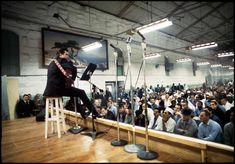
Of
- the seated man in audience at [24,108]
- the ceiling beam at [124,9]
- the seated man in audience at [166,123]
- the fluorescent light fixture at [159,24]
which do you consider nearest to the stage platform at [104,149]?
the seated man in audience at [166,123]

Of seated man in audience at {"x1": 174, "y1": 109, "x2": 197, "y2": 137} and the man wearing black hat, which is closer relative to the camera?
the man wearing black hat

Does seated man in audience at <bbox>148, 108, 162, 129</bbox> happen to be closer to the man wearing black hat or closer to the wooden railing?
the wooden railing

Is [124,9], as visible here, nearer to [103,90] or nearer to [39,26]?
[39,26]

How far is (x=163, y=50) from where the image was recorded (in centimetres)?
1496

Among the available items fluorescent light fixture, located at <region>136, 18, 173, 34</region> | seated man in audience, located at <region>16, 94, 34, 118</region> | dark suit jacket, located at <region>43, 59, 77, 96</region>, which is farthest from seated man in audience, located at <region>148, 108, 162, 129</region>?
seated man in audience, located at <region>16, 94, 34, 118</region>

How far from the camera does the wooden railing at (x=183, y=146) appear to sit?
202 centimetres

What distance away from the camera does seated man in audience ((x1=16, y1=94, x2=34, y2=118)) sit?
6.62 m

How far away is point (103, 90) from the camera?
493 cm

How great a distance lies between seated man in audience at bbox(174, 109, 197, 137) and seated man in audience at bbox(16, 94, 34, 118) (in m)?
5.43

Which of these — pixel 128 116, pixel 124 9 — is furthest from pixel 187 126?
pixel 124 9

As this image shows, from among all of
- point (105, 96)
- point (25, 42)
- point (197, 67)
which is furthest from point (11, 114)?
point (197, 67)

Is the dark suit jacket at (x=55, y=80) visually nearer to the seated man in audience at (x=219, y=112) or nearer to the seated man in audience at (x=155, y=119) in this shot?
the seated man in audience at (x=155, y=119)

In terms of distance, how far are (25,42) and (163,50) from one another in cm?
1089

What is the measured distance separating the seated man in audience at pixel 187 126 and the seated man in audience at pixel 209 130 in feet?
0.48
